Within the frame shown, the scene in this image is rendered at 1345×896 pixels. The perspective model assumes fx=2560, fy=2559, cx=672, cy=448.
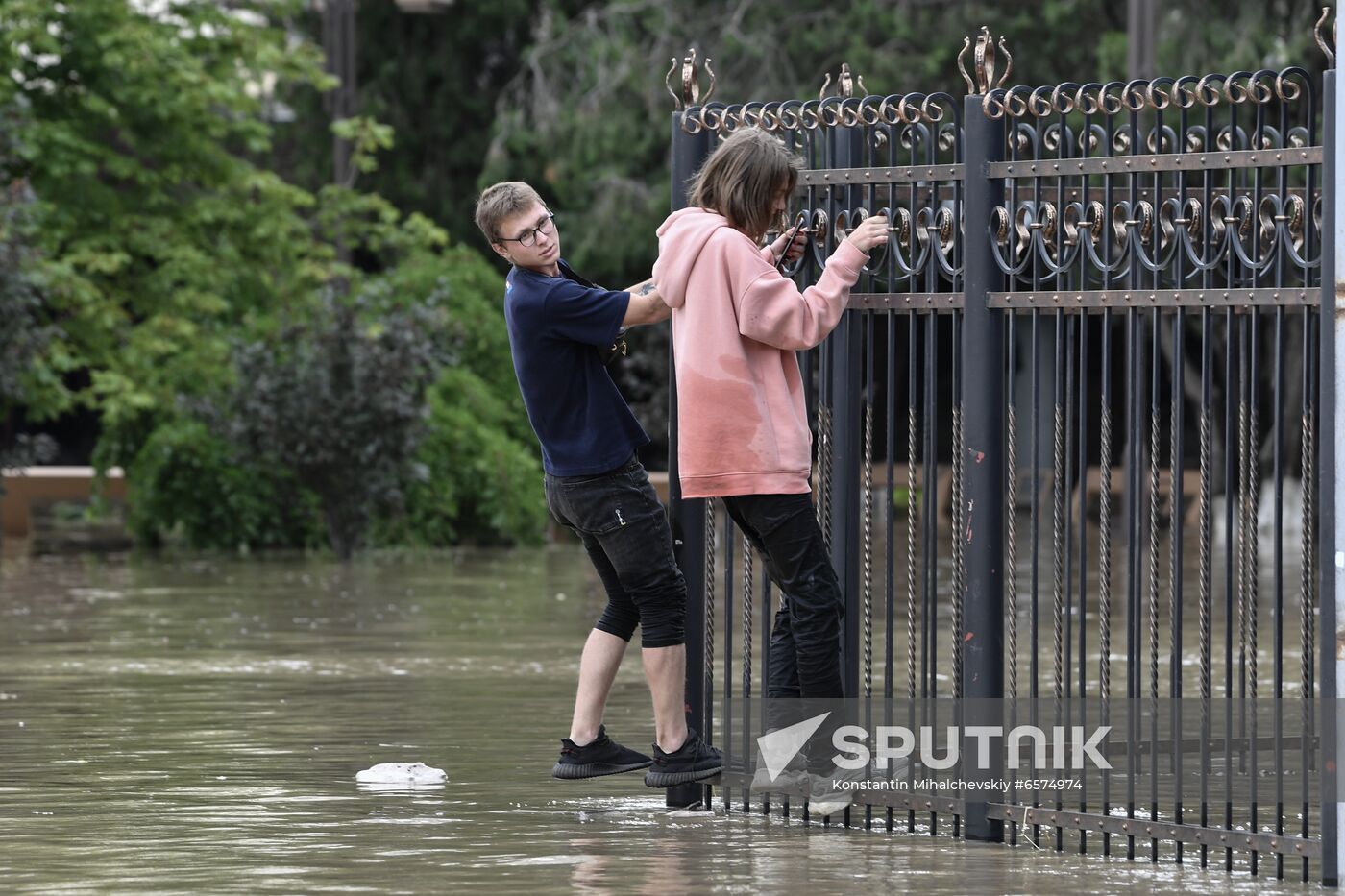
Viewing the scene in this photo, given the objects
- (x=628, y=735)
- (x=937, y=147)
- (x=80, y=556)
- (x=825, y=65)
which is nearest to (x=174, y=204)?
(x=80, y=556)

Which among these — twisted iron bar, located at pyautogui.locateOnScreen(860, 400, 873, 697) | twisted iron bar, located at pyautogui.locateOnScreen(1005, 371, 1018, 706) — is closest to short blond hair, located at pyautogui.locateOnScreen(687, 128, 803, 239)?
twisted iron bar, located at pyautogui.locateOnScreen(860, 400, 873, 697)

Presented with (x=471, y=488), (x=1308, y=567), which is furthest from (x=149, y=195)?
(x=1308, y=567)

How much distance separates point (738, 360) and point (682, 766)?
4.11 ft

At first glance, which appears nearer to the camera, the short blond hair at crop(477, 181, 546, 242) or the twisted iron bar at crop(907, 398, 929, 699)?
the twisted iron bar at crop(907, 398, 929, 699)

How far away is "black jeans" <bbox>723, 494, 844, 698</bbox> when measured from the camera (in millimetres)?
7109

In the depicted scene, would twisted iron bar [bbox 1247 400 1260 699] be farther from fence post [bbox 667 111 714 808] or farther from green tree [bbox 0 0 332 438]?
green tree [bbox 0 0 332 438]

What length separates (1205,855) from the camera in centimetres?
671

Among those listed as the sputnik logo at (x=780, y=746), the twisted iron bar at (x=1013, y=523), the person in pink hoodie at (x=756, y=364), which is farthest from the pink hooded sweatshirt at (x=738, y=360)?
the sputnik logo at (x=780, y=746)

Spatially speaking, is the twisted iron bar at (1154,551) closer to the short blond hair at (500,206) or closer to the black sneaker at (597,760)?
the black sneaker at (597,760)

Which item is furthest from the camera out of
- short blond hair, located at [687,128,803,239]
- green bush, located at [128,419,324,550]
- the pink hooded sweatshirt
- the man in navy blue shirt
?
green bush, located at [128,419,324,550]

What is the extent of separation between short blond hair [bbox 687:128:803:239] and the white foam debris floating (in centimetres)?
229

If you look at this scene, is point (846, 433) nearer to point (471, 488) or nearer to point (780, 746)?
point (780, 746)

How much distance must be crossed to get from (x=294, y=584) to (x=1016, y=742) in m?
11.7

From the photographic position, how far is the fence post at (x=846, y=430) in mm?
7379
